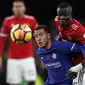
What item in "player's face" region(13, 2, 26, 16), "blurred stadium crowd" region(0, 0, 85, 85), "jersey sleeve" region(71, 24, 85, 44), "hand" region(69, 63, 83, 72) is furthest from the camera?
"blurred stadium crowd" region(0, 0, 85, 85)

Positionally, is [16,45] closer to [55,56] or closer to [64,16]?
[55,56]

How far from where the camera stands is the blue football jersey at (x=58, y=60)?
7172mm

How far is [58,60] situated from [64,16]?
2.07ft

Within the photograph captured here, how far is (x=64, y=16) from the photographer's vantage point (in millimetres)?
7094

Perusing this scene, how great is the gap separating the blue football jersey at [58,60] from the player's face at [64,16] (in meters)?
0.28

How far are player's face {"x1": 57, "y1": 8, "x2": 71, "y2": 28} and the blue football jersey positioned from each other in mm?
276

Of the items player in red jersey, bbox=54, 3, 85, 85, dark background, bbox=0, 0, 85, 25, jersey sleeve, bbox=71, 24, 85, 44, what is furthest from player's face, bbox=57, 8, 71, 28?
dark background, bbox=0, 0, 85, 25

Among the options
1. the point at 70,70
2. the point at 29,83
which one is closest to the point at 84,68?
the point at 70,70

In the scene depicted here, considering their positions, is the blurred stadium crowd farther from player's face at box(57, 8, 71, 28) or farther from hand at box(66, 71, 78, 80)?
hand at box(66, 71, 78, 80)

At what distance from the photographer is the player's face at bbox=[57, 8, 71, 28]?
7.09 metres

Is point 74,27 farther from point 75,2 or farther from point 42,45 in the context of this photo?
point 75,2

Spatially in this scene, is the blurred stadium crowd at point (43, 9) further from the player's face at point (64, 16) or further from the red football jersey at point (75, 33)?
the player's face at point (64, 16)

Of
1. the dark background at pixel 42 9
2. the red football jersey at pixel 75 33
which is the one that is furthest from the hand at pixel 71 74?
the dark background at pixel 42 9

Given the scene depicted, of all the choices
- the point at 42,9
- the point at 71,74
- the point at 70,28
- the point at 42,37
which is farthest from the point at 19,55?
the point at 42,9
